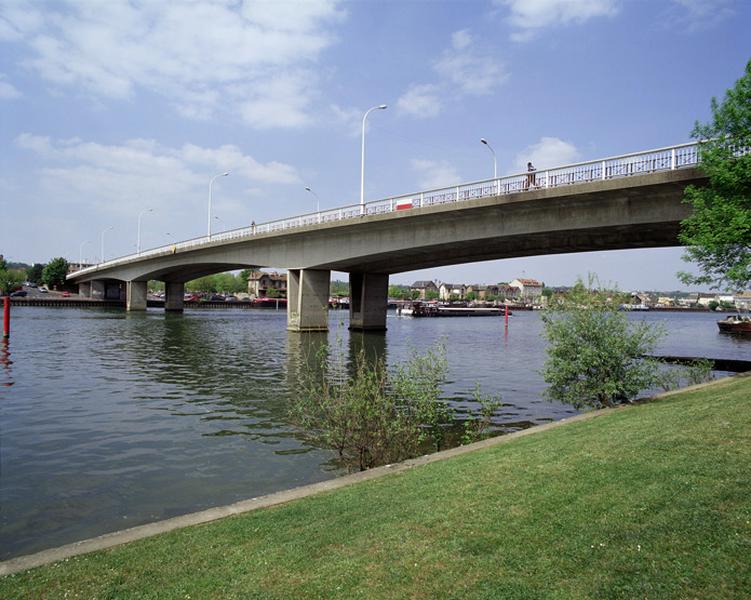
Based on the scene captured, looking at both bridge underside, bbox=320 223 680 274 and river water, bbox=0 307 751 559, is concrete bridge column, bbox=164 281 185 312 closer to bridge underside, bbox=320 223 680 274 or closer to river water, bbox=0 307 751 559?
bridge underside, bbox=320 223 680 274

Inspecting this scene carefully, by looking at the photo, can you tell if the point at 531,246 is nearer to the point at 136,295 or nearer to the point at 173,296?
the point at 173,296

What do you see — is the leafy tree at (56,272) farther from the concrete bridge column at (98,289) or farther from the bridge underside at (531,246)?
the bridge underside at (531,246)

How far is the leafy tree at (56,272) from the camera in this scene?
428ft

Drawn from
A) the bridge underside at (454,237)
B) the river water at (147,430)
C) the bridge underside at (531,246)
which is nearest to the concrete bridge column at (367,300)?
the bridge underside at (454,237)

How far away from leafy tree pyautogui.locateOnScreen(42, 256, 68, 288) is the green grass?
14557 cm

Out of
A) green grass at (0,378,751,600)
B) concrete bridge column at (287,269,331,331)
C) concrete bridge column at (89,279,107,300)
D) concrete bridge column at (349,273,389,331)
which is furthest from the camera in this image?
concrete bridge column at (89,279,107,300)

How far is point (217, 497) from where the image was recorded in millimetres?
8727

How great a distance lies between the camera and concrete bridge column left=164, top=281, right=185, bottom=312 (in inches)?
3268

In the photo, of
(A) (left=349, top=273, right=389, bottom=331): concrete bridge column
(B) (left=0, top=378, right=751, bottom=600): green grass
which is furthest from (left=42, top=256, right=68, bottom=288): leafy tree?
(B) (left=0, top=378, right=751, bottom=600): green grass

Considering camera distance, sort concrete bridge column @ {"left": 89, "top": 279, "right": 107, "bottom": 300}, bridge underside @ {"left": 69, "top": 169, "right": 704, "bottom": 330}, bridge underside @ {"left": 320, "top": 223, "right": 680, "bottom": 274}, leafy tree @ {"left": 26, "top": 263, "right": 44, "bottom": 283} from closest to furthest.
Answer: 1. bridge underside @ {"left": 69, "top": 169, "right": 704, "bottom": 330}
2. bridge underside @ {"left": 320, "top": 223, "right": 680, "bottom": 274}
3. concrete bridge column @ {"left": 89, "top": 279, "right": 107, "bottom": 300}
4. leafy tree @ {"left": 26, "top": 263, "right": 44, "bottom": 283}

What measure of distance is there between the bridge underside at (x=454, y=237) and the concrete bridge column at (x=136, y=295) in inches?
870

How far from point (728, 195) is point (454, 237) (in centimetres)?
1771

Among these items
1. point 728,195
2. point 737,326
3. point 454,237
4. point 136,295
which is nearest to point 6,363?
→ point 454,237

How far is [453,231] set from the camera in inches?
1336
